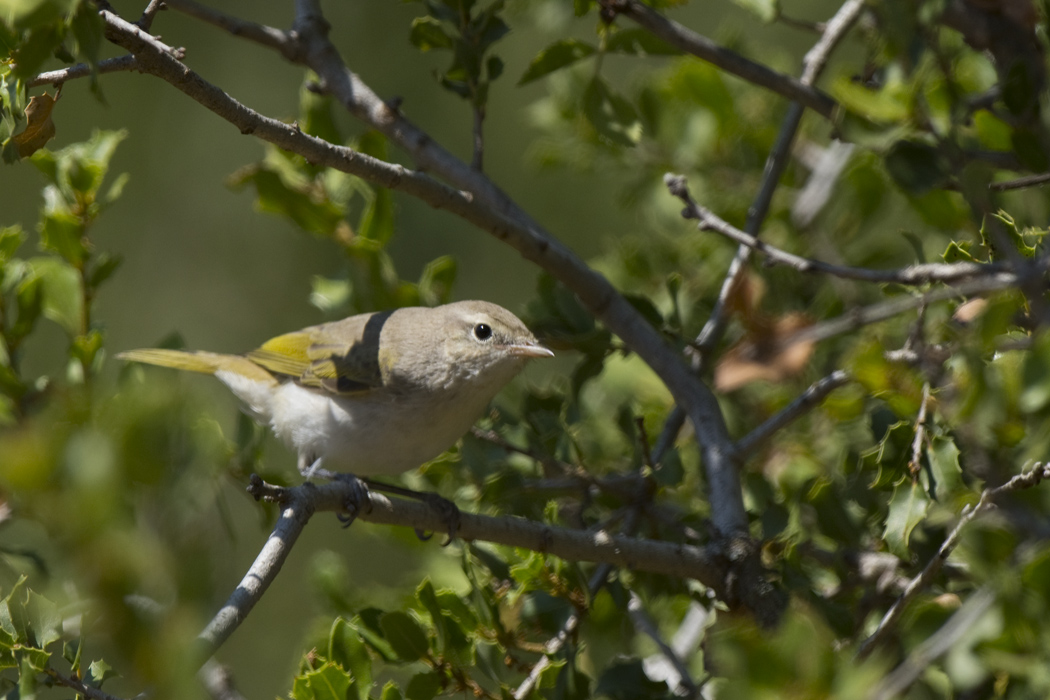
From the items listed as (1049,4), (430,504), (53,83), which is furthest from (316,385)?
(1049,4)

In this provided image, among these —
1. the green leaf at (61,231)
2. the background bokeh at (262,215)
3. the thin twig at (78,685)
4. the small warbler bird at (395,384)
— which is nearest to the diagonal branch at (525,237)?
the small warbler bird at (395,384)

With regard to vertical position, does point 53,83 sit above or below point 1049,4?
below

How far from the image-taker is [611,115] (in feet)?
9.14

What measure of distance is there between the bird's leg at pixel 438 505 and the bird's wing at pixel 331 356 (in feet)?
1.23

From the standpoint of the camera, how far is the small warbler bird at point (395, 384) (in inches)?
119

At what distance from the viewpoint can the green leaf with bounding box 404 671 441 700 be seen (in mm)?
2117

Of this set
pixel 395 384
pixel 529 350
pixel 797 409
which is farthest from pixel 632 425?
pixel 395 384

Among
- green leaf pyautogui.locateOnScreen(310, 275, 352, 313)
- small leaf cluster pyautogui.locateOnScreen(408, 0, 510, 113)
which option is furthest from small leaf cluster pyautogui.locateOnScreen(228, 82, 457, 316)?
small leaf cluster pyautogui.locateOnScreen(408, 0, 510, 113)

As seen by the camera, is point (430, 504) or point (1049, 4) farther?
point (430, 504)

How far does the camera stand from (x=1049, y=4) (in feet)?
6.89

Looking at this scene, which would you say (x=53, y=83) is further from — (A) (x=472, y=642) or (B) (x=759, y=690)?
(B) (x=759, y=690)

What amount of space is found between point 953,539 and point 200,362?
3.16 metres

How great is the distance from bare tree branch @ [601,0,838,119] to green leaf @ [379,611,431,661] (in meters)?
1.61

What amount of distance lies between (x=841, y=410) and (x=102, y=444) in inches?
70.0
